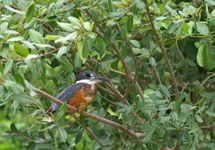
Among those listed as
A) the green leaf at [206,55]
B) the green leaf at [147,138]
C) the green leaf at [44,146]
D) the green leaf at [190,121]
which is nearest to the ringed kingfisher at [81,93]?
the green leaf at [44,146]

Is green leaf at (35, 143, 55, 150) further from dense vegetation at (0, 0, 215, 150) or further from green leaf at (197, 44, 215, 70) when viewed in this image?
green leaf at (197, 44, 215, 70)

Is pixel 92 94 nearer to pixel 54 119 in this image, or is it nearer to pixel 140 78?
pixel 54 119

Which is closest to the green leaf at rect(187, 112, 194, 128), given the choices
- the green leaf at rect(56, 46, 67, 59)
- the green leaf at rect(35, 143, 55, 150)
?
the green leaf at rect(56, 46, 67, 59)

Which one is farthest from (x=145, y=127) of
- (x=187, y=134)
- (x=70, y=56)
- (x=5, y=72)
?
(x=5, y=72)

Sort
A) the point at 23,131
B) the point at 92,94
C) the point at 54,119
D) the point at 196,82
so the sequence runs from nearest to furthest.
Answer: the point at 54,119 < the point at 92,94 < the point at 23,131 < the point at 196,82

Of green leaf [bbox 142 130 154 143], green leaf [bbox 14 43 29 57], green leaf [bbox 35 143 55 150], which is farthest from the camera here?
green leaf [bbox 35 143 55 150]

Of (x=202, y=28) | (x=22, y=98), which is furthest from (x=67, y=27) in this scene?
(x=202, y=28)

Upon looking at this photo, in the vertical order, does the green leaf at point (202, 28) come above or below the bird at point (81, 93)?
above

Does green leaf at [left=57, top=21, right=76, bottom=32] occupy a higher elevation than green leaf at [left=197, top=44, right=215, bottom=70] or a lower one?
higher

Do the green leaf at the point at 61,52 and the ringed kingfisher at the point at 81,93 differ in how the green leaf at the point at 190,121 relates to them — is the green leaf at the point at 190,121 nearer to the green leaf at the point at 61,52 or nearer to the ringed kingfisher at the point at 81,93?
the ringed kingfisher at the point at 81,93

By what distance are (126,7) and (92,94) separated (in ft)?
2.77

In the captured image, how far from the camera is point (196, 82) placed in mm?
3092

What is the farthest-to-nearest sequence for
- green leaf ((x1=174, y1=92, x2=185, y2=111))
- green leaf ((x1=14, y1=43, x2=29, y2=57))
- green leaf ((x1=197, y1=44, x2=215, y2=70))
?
green leaf ((x1=197, y1=44, x2=215, y2=70)) → green leaf ((x1=174, y1=92, x2=185, y2=111)) → green leaf ((x1=14, y1=43, x2=29, y2=57))

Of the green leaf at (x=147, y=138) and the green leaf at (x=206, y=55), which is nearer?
the green leaf at (x=147, y=138)
